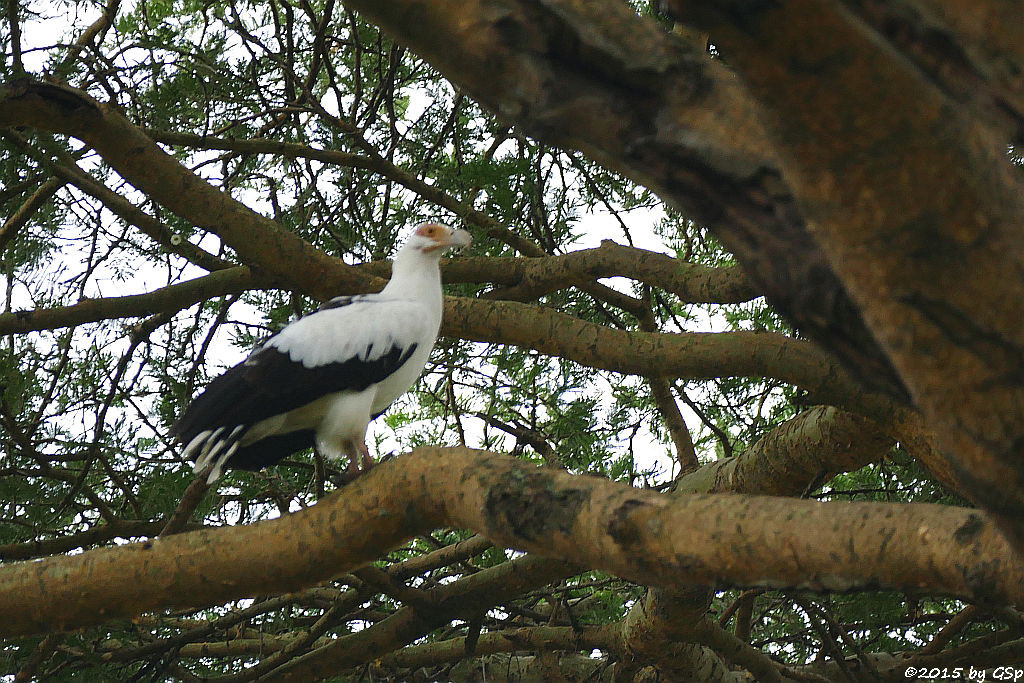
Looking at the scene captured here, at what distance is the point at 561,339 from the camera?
3.36 m

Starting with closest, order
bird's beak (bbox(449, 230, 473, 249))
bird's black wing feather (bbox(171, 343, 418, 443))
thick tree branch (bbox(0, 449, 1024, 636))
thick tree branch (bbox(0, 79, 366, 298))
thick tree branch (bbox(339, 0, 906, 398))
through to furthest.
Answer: thick tree branch (bbox(339, 0, 906, 398)), thick tree branch (bbox(0, 449, 1024, 636)), thick tree branch (bbox(0, 79, 366, 298)), bird's black wing feather (bbox(171, 343, 418, 443)), bird's beak (bbox(449, 230, 473, 249))

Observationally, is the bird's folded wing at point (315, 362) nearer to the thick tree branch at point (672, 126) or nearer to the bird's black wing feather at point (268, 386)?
the bird's black wing feather at point (268, 386)

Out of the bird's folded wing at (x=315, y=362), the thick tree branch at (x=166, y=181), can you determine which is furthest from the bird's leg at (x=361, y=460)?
the thick tree branch at (x=166, y=181)

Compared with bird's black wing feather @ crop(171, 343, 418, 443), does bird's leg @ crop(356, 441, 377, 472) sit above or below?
below

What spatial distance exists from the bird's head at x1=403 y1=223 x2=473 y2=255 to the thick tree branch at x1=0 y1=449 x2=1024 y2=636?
1.63 m

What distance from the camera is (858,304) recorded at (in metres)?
1.15

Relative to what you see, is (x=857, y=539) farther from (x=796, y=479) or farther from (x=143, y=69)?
(x=143, y=69)

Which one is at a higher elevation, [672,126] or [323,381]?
[323,381]

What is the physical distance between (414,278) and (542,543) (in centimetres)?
194

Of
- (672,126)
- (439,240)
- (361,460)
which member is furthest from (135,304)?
(672,126)

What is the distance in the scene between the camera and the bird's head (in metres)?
3.99

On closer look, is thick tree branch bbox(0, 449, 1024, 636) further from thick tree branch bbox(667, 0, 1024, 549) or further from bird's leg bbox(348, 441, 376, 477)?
bird's leg bbox(348, 441, 376, 477)

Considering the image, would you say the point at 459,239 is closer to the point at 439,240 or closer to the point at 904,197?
the point at 439,240

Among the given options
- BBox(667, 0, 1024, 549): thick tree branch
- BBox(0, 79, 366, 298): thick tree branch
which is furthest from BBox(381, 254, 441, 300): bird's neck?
BBox(667, 0, 1024, 549): thick tree branch
